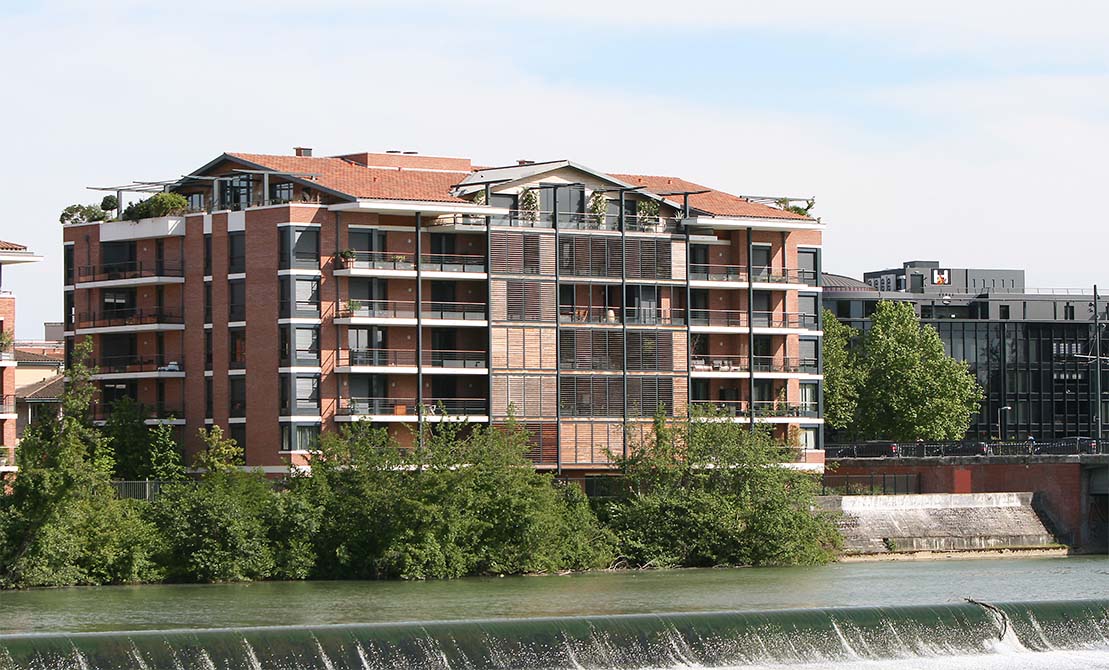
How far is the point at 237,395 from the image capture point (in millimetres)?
94312

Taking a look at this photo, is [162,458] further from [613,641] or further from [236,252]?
[613,641]


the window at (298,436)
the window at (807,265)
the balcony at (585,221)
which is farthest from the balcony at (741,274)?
the window at (298,436)

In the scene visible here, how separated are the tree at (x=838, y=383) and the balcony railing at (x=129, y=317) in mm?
45009

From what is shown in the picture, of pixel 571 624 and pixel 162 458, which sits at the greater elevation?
pixel 162 458

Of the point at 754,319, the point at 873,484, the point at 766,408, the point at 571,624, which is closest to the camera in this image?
the point at 571,624

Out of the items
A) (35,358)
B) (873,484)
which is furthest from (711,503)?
(35,358)

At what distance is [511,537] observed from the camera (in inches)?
3290

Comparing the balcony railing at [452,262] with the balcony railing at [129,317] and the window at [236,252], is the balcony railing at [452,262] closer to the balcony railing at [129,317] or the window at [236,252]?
the window at [236,252]

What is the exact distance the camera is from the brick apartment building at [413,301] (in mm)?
92625

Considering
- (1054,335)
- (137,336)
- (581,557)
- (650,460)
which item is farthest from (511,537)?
(1054,335)

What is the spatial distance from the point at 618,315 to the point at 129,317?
2288cm

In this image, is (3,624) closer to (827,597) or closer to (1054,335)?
(827,597)

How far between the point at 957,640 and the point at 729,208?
148ft

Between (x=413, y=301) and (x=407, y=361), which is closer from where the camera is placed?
(x=407, y=361)
